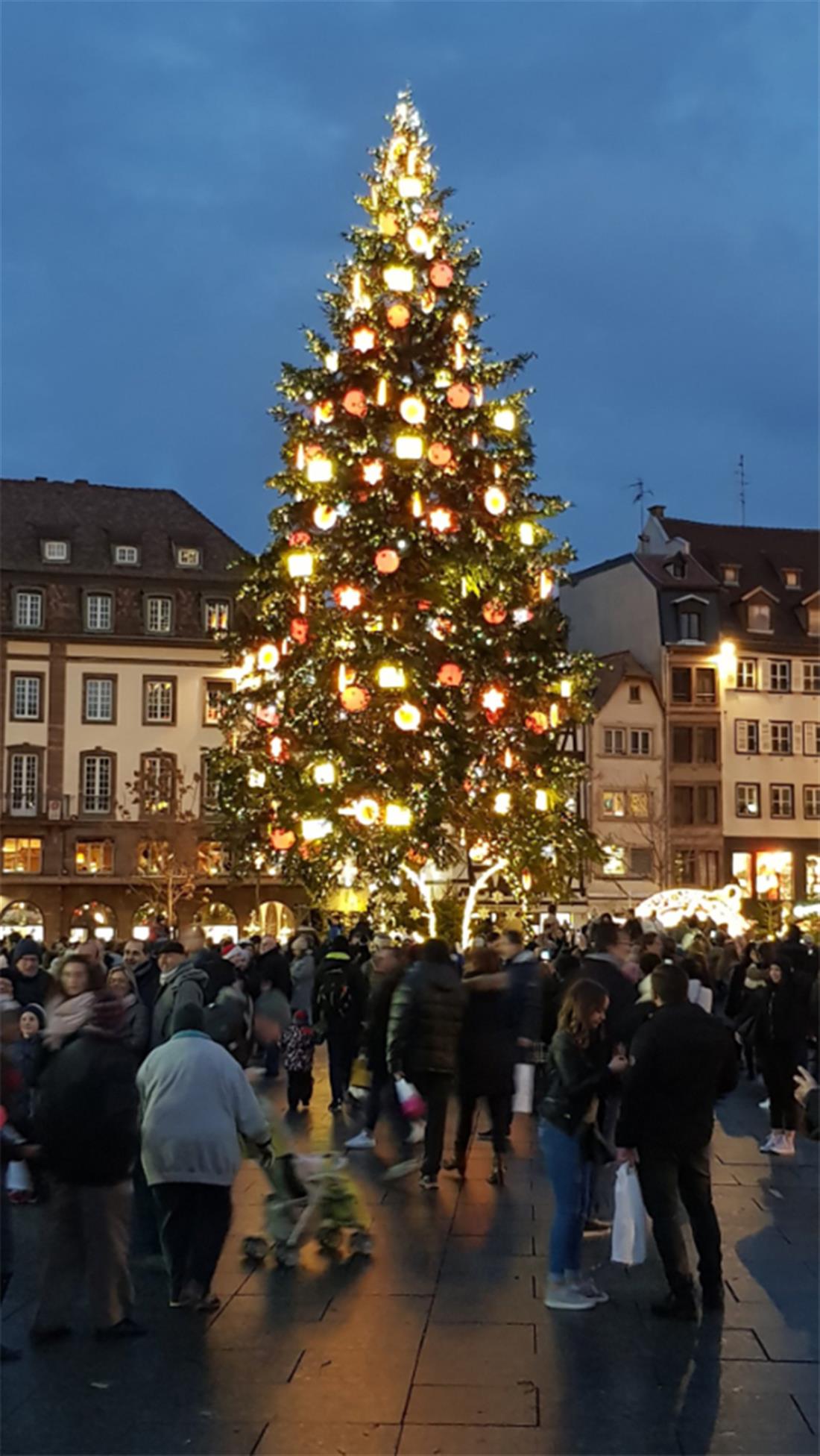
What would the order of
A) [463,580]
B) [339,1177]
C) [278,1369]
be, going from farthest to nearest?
[463,580] < [339,1177] < [278,1369]

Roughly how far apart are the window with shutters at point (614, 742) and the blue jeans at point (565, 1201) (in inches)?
2249

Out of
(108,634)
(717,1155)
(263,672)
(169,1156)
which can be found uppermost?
(108,634)

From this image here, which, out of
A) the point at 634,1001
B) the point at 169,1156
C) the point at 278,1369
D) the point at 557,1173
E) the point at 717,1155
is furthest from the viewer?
the point at 717,1155

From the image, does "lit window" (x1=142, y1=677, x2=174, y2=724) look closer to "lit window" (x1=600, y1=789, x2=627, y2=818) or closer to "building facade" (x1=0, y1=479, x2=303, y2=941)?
"building facade" (x1=0, y1=479, x2=303, y2=941)

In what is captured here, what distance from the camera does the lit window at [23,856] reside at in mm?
60469

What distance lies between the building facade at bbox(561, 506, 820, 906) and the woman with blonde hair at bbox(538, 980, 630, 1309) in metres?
55.6

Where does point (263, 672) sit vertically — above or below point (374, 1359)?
above

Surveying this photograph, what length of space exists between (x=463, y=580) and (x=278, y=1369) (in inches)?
842

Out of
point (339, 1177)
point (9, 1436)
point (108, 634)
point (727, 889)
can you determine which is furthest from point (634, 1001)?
point (108, 634)

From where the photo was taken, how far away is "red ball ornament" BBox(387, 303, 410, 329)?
29.0m

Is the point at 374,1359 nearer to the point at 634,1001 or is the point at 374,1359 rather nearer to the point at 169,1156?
the point at 169,1156

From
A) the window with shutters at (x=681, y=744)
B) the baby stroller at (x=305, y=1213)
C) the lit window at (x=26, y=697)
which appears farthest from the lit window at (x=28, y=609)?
the baby stroller at (x=305, y=1213)

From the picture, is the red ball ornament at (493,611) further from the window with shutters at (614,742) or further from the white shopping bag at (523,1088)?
the window with shutters at (614,742)

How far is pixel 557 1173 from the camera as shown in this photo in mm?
8891
